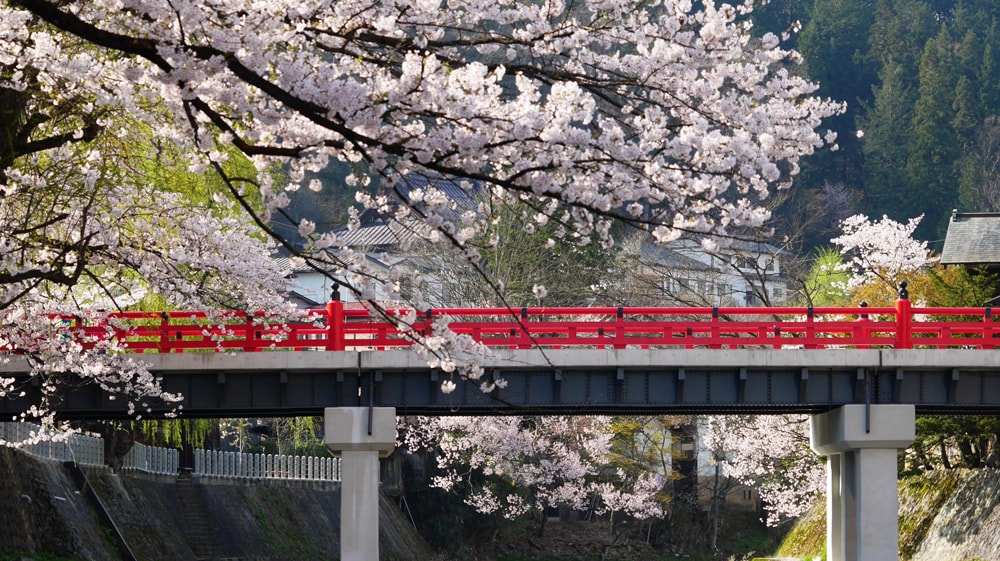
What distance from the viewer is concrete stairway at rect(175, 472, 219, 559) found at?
3872 cm

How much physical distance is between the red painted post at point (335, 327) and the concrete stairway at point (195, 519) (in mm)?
12291

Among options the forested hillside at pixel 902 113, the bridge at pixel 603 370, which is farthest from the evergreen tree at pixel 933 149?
the bridge at pixel 603 370

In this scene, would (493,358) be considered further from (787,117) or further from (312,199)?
(312,199)

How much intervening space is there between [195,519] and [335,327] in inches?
569

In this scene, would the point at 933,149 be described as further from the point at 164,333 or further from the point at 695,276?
the point at 164,333

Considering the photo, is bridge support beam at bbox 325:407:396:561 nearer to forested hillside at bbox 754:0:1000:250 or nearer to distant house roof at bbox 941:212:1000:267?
distant house roof at bbox 941:212:1000:267

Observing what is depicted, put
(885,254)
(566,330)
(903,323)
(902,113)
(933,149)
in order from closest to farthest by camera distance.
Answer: (566,330) → (903,323) → (885,254) → (933,149) → (902,113)

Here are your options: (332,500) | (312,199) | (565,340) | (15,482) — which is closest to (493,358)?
(565,340)

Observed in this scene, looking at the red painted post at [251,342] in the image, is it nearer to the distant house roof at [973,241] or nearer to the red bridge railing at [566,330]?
the red bridge railing at [566,330]

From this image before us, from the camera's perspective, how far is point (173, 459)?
42.4 meters

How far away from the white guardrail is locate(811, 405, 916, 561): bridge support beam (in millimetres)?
16114

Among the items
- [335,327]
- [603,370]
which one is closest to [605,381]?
[603,370]

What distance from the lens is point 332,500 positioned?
168ft

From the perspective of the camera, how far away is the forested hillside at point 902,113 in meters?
80.6
